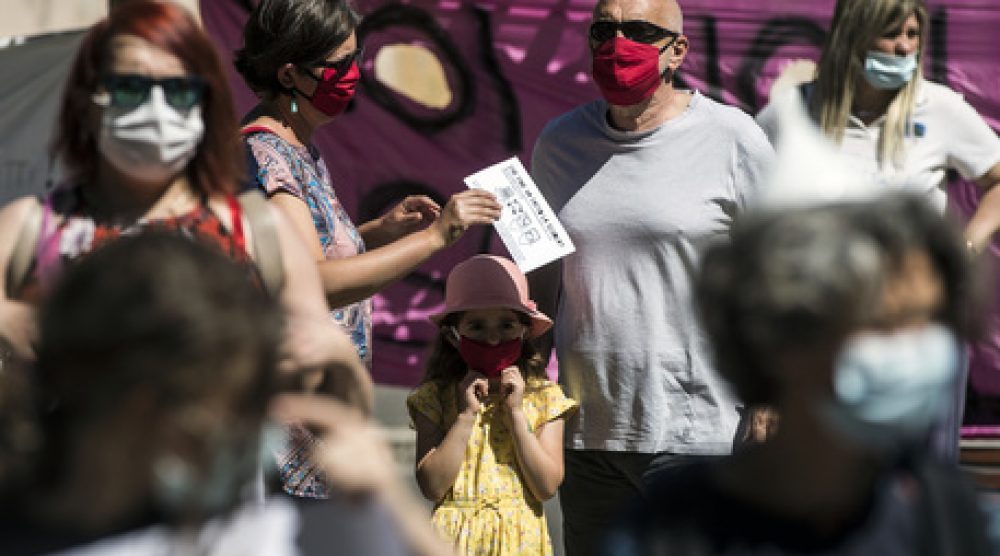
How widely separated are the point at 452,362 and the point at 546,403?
39cm

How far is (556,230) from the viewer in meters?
4.58

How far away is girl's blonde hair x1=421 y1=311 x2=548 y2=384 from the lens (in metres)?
5.02

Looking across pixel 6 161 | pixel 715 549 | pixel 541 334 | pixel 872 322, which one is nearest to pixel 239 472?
pixel 715 549

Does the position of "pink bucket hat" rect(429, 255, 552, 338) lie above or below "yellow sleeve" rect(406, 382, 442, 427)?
above

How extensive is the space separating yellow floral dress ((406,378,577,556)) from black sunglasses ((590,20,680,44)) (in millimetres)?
967

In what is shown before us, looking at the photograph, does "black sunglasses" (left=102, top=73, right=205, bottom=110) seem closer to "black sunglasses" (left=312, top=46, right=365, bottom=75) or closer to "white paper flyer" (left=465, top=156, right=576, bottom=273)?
"black sunglasses" (left=312, top=46, right=365, bottom=75)

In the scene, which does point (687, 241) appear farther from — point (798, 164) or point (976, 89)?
point (976, 89)

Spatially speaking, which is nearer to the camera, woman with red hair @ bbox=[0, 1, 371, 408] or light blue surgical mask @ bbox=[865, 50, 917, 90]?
woman with red hair @ bbox=[0, 1, 371, 408]

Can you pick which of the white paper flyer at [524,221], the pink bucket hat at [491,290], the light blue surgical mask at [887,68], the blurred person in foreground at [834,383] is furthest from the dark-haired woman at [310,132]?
the blurred person in foreground at [834,383]

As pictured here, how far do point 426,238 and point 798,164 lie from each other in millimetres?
1811

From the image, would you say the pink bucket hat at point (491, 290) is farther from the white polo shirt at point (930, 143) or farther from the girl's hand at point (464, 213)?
the white polo shirt at point (930, 143)

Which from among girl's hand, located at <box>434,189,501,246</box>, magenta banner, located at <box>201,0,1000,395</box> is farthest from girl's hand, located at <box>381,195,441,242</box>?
magenta banner, located at <box>201,0,1000,395</box>

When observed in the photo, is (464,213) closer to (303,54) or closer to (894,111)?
(303,54)

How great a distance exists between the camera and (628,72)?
15.3 feet
